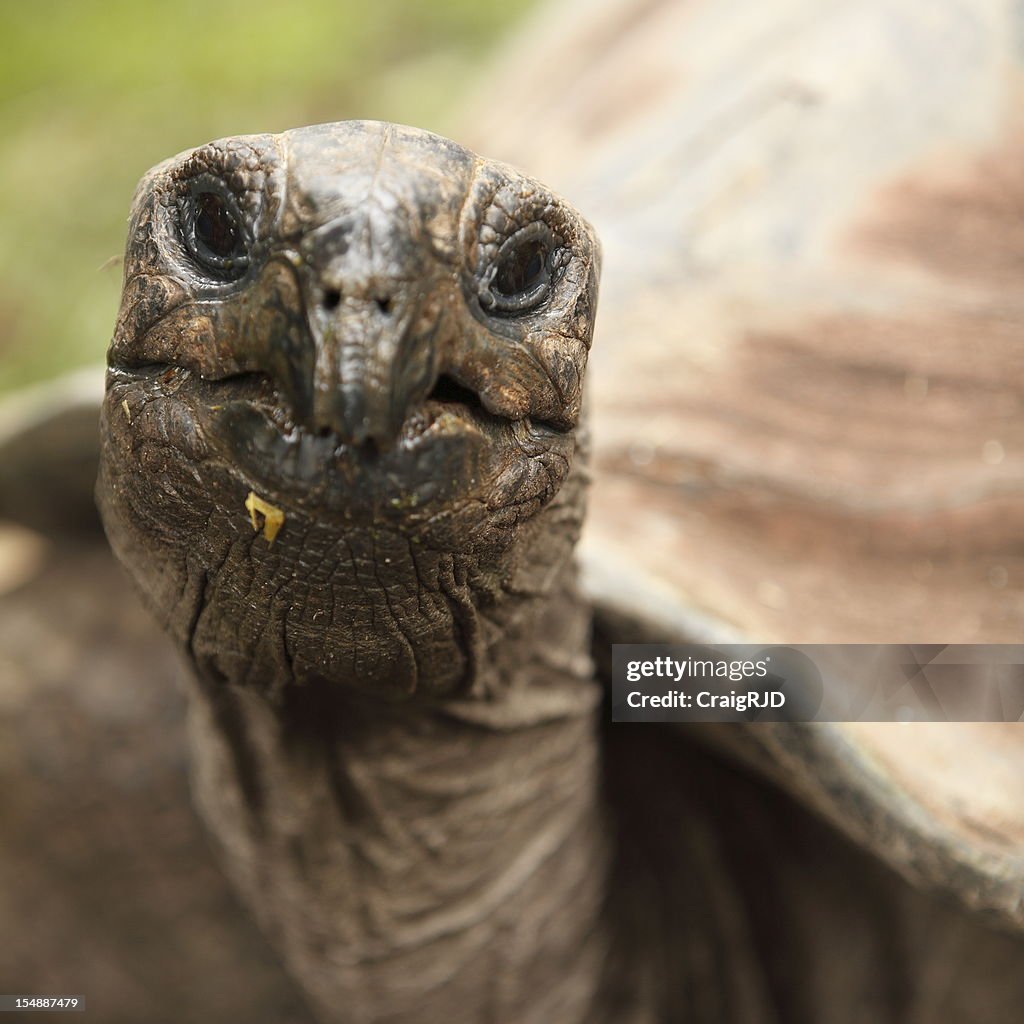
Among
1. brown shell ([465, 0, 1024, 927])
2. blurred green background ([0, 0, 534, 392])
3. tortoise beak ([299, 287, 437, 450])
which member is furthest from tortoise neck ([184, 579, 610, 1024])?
blurred green background ([0, 0, 534, 392])

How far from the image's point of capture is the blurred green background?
3.64 m

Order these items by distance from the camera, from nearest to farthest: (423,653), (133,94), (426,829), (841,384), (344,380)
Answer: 1. (344,380)
2. (423,653)
3. (426,829)
4. (841,384)
5. (133,94)

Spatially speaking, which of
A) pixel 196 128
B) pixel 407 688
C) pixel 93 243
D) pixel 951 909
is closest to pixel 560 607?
pixel 407 688

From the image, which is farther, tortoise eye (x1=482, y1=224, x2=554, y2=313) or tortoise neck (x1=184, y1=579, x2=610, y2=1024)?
tortoise neck (x1=184, y1=579, x2=610, y2=1024)

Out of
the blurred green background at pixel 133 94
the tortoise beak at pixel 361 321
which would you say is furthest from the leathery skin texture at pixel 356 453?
the blurred green background at pixel 133 94

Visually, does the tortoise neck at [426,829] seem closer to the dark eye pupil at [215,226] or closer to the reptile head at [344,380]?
the reptile head at [344,380]

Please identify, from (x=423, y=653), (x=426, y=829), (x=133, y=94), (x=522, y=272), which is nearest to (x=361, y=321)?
(x=522, y=272)

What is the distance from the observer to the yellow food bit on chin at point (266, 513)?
2.68ft

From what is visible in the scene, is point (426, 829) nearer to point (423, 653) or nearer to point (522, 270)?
point (423, 653)

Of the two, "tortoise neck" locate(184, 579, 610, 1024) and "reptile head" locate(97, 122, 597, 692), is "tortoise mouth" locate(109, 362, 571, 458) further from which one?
"tortoise neck" locate(184, 579, 610, 1024)

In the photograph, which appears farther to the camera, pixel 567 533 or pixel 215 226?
pixel 567 533

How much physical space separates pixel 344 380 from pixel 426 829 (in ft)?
2.25

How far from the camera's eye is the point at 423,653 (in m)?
0.99

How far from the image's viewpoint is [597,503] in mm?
1472
